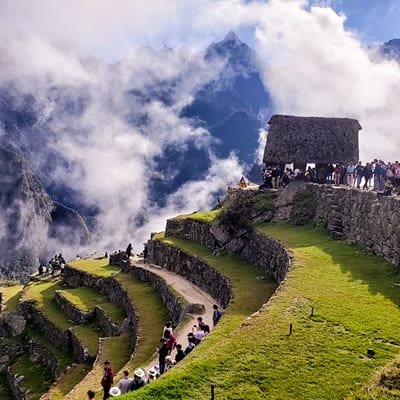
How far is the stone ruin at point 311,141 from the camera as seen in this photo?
115ft

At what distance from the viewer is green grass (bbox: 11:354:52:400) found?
94.6 ft

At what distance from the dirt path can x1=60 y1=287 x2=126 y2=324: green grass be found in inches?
135

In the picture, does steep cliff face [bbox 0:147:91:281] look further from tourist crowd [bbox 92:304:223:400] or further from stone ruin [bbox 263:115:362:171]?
tourist crowd [bbox 92:304:223:400]

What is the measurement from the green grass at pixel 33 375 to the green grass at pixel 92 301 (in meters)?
4.43

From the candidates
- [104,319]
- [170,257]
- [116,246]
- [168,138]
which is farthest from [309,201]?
[168,138]

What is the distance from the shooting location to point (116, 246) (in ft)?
450

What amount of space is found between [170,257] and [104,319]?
6.36 m

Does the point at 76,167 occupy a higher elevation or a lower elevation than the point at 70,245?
higher

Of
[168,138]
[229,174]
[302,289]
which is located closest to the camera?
[302,289]

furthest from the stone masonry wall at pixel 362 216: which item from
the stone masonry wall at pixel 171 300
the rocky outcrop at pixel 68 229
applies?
the rocky outcrop at pixel 68 229

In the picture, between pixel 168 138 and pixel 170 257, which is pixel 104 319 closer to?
pixel 170 257

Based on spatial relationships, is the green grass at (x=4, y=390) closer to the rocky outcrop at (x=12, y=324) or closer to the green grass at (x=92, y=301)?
the rocky outcrop at (x=12, y=324)

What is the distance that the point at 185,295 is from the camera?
26312 millimetres

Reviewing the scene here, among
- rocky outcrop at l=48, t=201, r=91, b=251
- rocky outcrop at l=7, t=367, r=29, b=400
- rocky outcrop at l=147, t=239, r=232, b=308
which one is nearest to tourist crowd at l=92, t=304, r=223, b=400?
rocky outcrop at l=147, t=239, r=232, b=308
